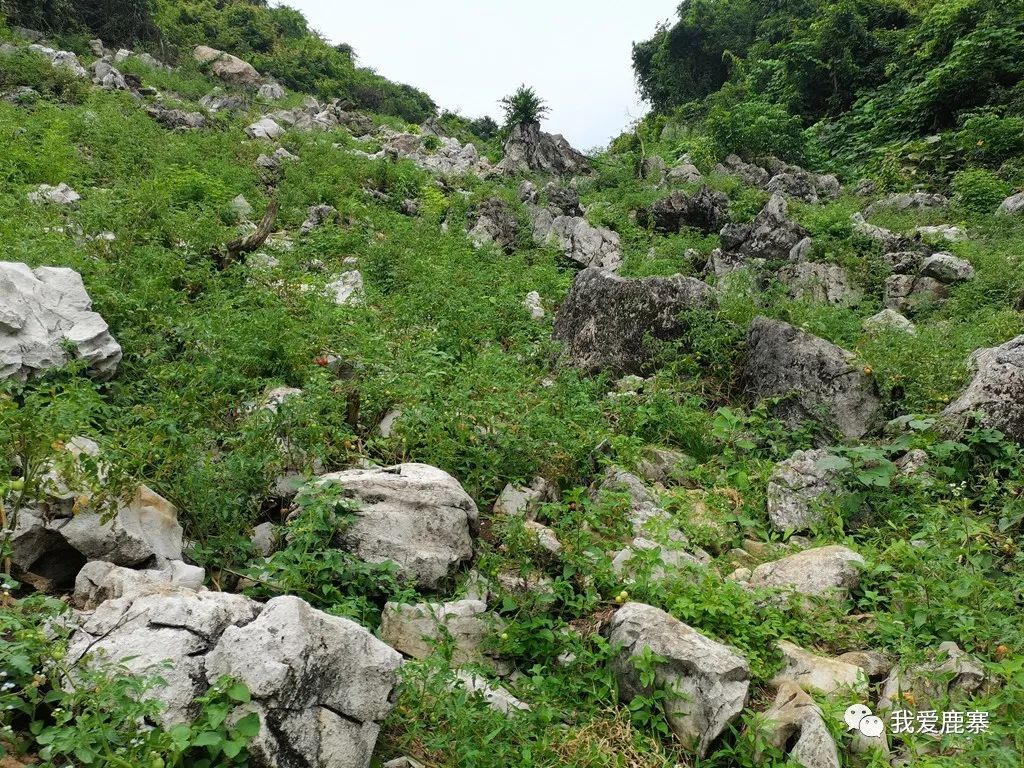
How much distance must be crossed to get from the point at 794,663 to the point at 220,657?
113 inches

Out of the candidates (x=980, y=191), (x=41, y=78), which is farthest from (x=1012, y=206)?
(x=41, y=78)

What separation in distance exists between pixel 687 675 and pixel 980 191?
12.5m

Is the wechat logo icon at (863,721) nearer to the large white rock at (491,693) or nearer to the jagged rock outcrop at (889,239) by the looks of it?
the large white rock at (491,693)

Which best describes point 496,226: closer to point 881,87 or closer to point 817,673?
point 817,673

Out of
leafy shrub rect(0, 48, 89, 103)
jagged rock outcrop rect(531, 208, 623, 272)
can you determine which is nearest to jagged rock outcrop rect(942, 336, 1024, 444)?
jagged rock outcrop rect(531, 208, 623, 272)

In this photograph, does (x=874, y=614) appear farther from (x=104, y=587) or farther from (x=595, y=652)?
(x=104, y=587)

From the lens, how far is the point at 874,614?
3.68m

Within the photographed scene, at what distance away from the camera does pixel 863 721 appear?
2994 millimetres

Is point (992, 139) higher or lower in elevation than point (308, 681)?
higher

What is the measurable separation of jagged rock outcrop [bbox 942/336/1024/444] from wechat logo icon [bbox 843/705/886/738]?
3.21 meters

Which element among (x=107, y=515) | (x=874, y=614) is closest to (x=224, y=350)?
(x=107, y=515)

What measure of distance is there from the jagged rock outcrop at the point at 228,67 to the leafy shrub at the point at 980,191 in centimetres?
2445

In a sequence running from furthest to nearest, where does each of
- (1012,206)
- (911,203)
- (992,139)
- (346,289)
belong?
(992,139)
(911,203)
(1012,206)
(346,289)

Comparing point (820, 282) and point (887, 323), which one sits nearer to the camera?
point (887, 323)
